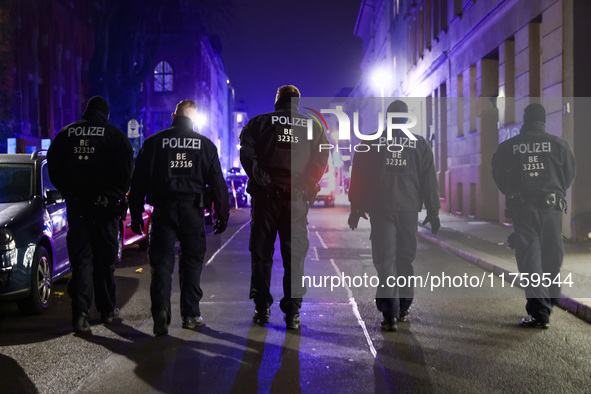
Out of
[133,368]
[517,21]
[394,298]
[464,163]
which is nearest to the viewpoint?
[133,368]

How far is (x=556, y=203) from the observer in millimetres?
6000

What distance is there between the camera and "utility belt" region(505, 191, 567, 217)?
A: 596 cm

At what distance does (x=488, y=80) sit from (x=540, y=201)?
54.0 feet

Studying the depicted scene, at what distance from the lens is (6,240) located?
608 cm

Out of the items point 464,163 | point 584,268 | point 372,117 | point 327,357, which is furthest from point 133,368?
point 372,117

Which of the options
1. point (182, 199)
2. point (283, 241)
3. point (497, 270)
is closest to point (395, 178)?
point (283, 241)

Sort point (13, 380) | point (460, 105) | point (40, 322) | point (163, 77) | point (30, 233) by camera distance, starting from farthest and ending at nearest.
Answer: point (163, 77) < point (460, 105) < point (30, 233) < point (40, 322) < point (13, 380)

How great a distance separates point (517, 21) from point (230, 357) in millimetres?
15239

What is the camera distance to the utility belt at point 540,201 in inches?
235

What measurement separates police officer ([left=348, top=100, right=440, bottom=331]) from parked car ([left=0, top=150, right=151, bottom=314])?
330 cm

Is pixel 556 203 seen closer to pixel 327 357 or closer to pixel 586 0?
pixel 327 357

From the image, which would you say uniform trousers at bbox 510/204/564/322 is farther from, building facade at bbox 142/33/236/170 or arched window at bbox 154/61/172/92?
arched window at bbox 154/61/172/92

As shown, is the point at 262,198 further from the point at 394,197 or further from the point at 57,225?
the point at 57,225

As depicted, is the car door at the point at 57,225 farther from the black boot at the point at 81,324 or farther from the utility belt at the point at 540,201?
the utility belt at the point at 540,201
